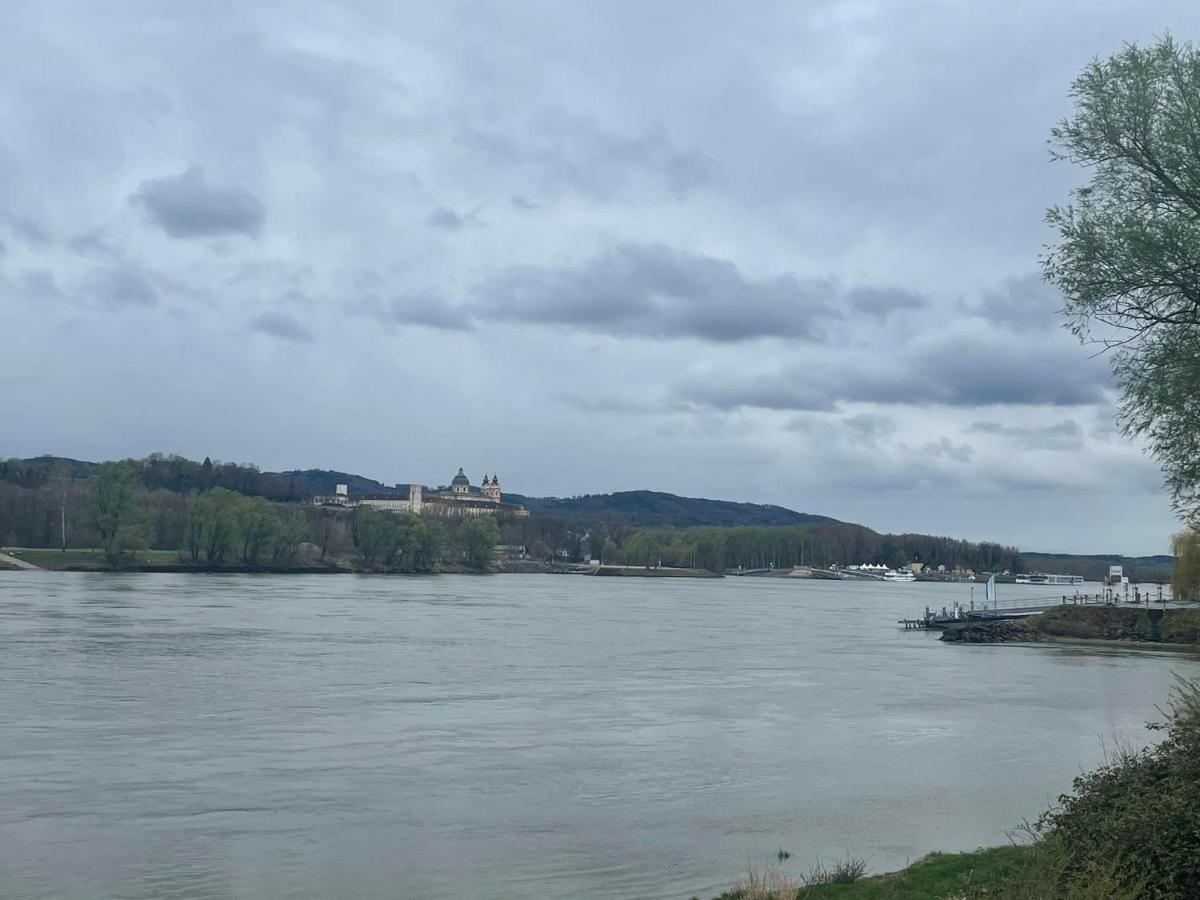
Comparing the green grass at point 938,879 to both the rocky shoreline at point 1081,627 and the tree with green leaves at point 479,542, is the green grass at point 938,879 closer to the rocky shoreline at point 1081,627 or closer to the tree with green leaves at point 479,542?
the rocky shoreline at point 1081,627

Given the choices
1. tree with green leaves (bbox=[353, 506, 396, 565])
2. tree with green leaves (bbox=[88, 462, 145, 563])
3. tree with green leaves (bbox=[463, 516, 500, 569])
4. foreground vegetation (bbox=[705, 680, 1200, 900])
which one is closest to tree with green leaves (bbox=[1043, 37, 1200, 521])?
foreground vegetation (bbox=[705, 680, 1200, 900])

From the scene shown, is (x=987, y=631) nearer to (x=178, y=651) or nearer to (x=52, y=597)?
(x=178, y=651)

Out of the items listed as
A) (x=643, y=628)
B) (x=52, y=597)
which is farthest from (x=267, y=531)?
(x=643, y=628)

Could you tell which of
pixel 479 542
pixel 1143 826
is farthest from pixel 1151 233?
pixel 479 542

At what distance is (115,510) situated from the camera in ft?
412

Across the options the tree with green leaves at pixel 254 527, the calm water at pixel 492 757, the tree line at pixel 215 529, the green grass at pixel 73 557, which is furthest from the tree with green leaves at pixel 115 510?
the calm water at pixel 492 757

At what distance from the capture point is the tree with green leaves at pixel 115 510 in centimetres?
12512

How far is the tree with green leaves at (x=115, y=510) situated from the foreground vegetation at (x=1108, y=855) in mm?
122407

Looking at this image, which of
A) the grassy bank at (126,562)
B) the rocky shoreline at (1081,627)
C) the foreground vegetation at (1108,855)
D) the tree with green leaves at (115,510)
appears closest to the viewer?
the foreground vegetation at (1108,855)

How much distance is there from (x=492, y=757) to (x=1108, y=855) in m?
17.7

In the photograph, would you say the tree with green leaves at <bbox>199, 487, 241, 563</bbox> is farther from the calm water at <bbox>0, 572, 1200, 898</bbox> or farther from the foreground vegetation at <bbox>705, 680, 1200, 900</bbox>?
the foreground vegetation at <bbox>705, 680, 1200, 900</bbox>

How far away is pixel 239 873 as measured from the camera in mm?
16547

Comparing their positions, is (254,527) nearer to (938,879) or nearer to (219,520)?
(219,520)

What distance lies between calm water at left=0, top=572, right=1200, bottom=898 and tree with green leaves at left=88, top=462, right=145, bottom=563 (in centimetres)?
7130
